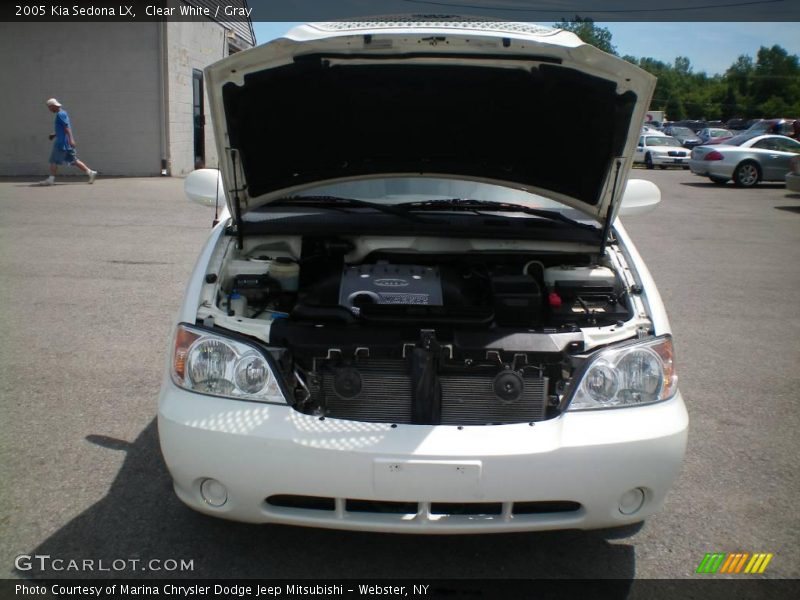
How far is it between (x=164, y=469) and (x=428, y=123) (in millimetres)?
2248

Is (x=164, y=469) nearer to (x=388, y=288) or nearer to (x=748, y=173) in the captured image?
(x=388, y=288)

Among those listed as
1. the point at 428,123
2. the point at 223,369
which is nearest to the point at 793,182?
the point at 428,123

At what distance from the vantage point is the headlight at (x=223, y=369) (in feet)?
9.25

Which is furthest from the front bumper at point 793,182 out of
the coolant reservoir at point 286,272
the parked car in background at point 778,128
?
the parked car in background at point 778,128

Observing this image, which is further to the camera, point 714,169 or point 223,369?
point 714,169

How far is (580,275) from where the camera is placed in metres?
3.69

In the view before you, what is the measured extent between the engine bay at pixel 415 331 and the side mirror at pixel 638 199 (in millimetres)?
460

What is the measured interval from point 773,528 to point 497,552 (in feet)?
4.35

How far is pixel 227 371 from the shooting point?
286 cm

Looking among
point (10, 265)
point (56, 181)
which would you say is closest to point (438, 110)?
Result: point (10, 265)

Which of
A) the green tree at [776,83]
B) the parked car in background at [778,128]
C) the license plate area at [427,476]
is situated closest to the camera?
the license plate area at [427,476]

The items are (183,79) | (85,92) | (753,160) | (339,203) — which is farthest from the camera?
(753,160)

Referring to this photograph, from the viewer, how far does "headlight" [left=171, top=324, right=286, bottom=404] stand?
9.25 feet

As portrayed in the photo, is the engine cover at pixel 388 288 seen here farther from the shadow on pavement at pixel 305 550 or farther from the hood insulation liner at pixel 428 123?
the shadow on pavement at pixel 305 550
